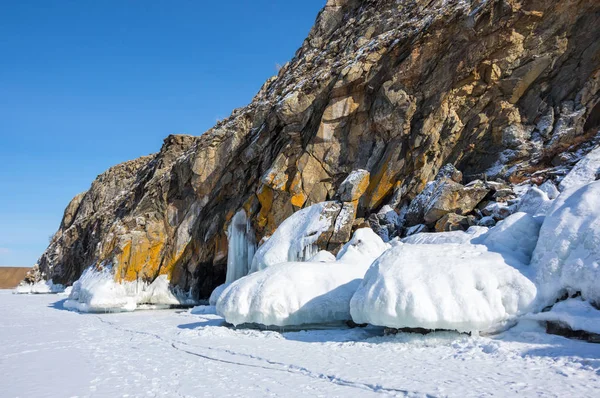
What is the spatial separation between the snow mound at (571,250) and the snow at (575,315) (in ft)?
0.56

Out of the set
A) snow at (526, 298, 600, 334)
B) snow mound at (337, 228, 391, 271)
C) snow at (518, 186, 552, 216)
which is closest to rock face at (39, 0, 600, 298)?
snow mound at (337, 228, 391, 271)

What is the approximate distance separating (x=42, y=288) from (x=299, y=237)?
46.6m

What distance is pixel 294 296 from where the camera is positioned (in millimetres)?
11320

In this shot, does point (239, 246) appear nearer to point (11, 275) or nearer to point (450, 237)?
point (450, 237)

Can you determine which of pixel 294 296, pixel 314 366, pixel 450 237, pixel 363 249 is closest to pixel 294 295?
pixel 294 296

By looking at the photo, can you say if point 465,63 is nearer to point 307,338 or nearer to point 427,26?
point 427,26

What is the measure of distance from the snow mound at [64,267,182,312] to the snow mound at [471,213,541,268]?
67.4ft

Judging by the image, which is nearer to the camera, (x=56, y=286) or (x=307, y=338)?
(x=307, y=338)

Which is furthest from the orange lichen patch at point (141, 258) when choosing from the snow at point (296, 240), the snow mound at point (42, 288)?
the snow mound at point (42, 288)

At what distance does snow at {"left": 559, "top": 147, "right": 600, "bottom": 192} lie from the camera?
47.8ft

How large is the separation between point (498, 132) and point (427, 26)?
244 inches

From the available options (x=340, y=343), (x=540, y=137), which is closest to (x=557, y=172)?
(x=540, y=137)

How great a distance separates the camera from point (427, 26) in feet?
68.6

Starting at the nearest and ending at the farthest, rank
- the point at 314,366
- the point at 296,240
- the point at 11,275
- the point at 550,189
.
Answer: the point at 314,366 → the point at 550,189 → the point at 296,240 → the point at 11,275
